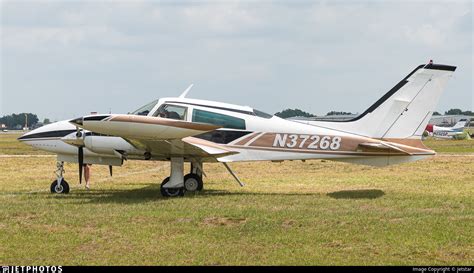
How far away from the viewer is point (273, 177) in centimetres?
2147

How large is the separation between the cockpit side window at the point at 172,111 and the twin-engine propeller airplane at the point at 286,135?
2cm

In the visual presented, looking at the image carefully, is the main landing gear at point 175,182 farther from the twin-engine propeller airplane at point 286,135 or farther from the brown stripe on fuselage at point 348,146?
the brown stripe on fuselage at point 348,146

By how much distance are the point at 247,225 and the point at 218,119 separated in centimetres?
549

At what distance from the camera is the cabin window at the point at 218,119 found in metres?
15.5

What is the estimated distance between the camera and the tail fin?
50.2 feet

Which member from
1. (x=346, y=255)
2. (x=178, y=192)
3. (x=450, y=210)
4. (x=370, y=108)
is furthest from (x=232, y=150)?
(x=346, y=255)

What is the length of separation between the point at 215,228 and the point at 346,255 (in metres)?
2.64

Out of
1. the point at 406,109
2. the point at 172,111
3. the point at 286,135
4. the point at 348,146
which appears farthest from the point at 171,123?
the point at 406,109

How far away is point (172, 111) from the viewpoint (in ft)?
51.0

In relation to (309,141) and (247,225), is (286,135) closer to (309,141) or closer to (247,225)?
(309,141)

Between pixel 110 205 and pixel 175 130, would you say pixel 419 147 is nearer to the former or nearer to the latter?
pixel 175 130

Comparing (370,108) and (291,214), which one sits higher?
(370,108)
